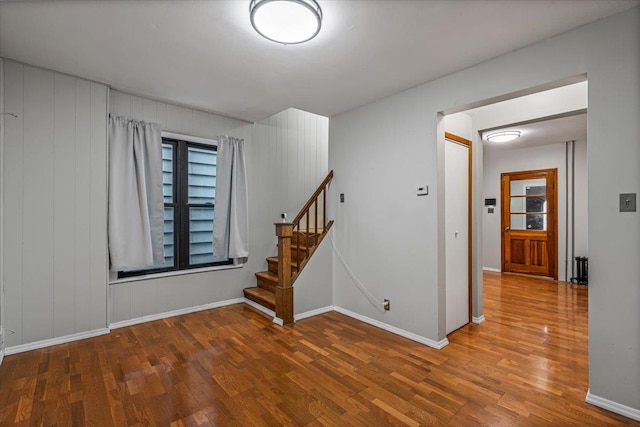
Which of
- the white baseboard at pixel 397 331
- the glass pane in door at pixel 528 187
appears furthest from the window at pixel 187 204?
the glass pane in door at pixel 528 187

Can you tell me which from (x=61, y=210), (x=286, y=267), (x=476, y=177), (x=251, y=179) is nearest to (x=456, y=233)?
(x=476, y=177)

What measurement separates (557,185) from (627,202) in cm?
496

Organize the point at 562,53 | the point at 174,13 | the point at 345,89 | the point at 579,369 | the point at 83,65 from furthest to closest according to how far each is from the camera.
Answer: the point at 345,89 → the point at 83,65 → the point at 579,369 → the point at 562,53 → the point at 174,13

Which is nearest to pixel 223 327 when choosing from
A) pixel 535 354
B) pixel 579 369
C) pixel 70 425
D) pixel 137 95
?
pixel 70 425

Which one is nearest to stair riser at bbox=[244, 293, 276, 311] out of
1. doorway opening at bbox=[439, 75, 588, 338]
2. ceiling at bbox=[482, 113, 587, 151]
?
doorway opening at bbox=[439, 75, 588, 338]

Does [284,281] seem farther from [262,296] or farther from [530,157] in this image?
[530,157]

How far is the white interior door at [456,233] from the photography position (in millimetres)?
3266

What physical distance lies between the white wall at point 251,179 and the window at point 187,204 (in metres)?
0.19

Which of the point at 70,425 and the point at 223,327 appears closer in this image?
the point at 70,425

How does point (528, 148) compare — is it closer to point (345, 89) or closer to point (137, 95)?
point (345, 89)

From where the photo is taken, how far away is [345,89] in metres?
3.28

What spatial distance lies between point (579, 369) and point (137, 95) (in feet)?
17.1

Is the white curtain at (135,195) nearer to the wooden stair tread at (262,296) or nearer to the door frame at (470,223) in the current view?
the wooden stair tread at (262,296)

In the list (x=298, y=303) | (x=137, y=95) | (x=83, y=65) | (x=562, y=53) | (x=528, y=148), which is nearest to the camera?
(x=562, y=53)
